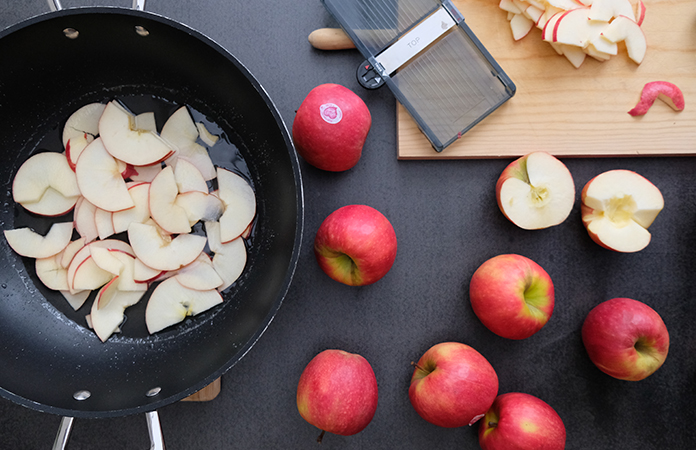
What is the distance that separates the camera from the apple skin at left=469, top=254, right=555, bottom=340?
84 centimetres

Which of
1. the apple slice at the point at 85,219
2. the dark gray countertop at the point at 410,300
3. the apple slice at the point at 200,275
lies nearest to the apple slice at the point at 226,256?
the apple slice at the point at 200,275

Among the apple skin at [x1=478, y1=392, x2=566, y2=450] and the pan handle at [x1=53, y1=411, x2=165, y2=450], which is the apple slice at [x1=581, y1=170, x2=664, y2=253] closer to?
the apple skin at [x1=478, y1=392, x2=566, y2=450]

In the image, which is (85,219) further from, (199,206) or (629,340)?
(629,340)

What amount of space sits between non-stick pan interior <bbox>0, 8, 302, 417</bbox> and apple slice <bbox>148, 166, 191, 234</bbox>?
0.41 ft

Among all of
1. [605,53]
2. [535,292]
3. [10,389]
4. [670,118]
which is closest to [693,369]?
[535,292]

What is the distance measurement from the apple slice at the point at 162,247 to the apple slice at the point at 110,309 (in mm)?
86

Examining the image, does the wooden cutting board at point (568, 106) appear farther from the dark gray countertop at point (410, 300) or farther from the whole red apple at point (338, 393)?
the whole red apple at point (338, 393)

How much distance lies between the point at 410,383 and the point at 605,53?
0.88 m

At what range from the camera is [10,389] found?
804 millimetres

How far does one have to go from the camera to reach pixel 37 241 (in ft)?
2.96

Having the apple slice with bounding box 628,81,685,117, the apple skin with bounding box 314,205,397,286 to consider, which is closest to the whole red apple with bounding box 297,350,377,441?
the apple skin with bounding box 314,205,397,286

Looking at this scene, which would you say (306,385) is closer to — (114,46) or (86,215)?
(86,215)

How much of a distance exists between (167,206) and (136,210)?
0.08 m

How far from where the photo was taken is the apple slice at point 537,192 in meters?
0.88
